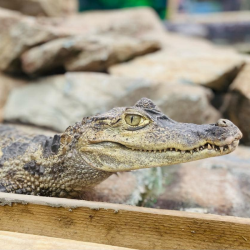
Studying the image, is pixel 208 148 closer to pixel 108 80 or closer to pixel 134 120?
pixel 134 120

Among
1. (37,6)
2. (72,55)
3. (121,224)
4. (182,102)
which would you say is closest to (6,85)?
(72,55)

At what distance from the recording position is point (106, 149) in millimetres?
1638

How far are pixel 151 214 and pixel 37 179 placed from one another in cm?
80

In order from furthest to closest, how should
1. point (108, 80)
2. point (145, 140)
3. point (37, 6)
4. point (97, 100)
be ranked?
point (37, 6)
point (108, 80)
point (97, 100)
point (145, 140)

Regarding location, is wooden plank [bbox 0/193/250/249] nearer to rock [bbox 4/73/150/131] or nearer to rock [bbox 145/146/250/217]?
rock [bbox 145/146/250/217]

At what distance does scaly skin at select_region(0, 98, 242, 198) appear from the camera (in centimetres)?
150

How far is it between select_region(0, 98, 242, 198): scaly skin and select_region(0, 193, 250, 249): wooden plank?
0.30 meters

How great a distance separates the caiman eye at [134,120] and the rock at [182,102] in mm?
1776

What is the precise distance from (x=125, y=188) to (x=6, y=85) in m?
2.78

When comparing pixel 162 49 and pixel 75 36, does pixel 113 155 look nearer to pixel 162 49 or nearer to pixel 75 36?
pixel 75 36

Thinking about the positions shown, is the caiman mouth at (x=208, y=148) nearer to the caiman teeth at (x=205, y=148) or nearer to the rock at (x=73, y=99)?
the caiman teeth at (x=205, y=148)

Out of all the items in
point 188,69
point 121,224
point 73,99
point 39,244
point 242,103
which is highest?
point 39,244

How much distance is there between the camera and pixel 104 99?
3.47 meters

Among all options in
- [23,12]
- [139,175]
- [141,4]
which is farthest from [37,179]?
[141,4]
